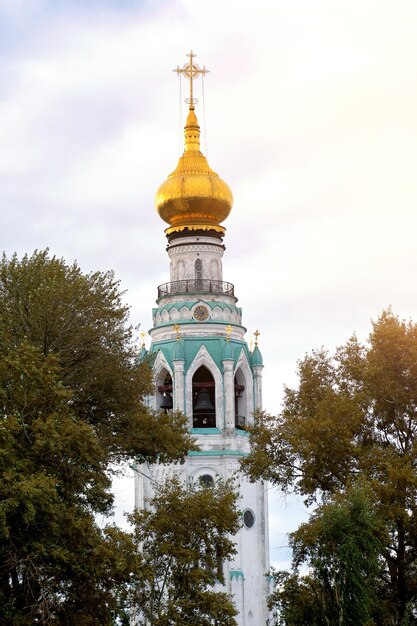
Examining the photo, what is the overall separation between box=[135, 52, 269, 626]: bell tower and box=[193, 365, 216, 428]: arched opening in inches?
1.7

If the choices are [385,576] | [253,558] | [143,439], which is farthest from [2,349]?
[253,558]

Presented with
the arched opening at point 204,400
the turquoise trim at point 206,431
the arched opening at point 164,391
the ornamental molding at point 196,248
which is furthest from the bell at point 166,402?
the ornamental molding at point 196,248

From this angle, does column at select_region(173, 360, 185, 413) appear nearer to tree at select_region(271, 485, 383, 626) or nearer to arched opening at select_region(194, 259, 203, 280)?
arched opening at select_region(194, 259, 203, 280)

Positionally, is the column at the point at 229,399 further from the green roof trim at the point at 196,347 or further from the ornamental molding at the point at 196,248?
the ornamental molding at the point at 196,248

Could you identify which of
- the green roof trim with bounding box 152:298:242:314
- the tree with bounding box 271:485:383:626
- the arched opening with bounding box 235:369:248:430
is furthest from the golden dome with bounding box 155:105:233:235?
the tree with bounding box 271:485:383:626

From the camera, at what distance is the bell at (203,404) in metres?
68.3

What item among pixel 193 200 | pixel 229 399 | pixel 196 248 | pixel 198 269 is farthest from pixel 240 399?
pixel 193 200

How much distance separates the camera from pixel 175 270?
230 feet

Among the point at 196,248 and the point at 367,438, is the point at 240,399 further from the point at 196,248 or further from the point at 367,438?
the point at 367,438

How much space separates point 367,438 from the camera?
4322cm

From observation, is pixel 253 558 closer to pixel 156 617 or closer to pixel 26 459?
pixel 156 617

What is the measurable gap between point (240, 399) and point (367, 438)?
2645 centimetres

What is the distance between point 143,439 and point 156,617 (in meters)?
4.85

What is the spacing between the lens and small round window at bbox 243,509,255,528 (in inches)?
2628
